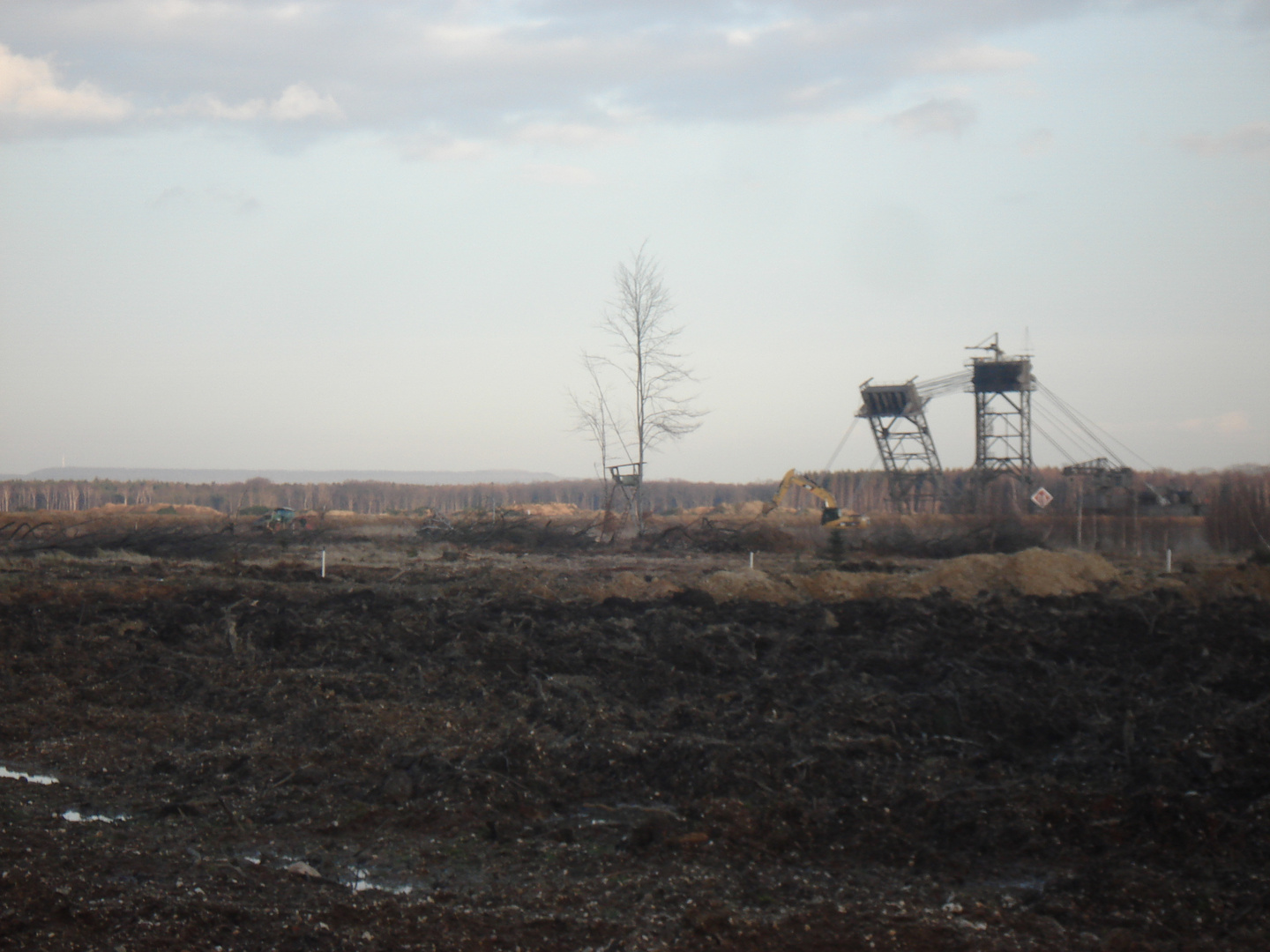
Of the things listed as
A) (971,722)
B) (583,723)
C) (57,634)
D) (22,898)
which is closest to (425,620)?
(57,634)

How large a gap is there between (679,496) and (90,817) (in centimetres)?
11061

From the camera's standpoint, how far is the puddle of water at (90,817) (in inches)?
271

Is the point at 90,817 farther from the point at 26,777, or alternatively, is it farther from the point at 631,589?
the point at 631,589

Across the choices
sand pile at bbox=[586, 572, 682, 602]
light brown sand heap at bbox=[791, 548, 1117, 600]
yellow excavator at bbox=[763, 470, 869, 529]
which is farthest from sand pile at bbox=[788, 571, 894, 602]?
yellow excavator at bbox=[763, 470, 869, 529]

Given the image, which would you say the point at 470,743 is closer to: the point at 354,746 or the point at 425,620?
the point at 354,746

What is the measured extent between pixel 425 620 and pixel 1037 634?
8.46 meters

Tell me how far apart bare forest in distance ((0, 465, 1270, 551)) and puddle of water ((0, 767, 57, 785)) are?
104 feet

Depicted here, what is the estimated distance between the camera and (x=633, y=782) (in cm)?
775

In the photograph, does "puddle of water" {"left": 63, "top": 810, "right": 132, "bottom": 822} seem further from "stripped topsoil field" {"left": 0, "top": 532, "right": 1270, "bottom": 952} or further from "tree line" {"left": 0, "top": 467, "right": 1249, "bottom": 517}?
"tree line" {"left": 0, "top": 467, "right": 1249, "bottom": 517}

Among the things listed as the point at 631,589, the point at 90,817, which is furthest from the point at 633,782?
the point at 631,589

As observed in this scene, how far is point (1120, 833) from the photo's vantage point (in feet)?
20.8

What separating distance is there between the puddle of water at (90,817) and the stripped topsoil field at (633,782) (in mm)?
28

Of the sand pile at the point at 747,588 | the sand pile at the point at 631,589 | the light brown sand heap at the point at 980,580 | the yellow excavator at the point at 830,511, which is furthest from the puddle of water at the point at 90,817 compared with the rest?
the yellow excavator at the point at 830,511

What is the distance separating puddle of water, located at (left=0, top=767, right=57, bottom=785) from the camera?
26.0 feet
